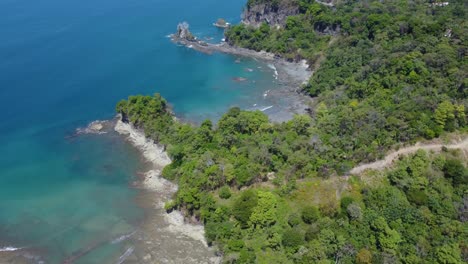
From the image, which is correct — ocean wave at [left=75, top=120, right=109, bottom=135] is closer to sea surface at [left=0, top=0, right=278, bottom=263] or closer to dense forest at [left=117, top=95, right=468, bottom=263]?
sea surface at [left=0, top=0, right=278, bottom=263]

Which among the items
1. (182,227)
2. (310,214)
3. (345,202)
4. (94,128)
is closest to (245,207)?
(310,214)

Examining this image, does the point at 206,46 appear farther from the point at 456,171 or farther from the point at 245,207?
the point at 456,171

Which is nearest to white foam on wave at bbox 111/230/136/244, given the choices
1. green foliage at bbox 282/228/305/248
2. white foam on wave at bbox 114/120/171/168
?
white foam on wave at bbox 114/120/171/168

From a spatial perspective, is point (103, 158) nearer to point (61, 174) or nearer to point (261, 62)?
point (61, 174)

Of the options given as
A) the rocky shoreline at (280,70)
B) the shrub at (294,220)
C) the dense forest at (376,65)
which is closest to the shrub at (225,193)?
the shrub at (294,220)

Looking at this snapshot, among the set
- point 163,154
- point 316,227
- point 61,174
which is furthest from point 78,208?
point 316,227

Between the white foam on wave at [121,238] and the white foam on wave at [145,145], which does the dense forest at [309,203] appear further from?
the white foam on wave at [121,238]

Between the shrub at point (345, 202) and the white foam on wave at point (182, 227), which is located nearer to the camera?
the shrub at point (345, 202)
